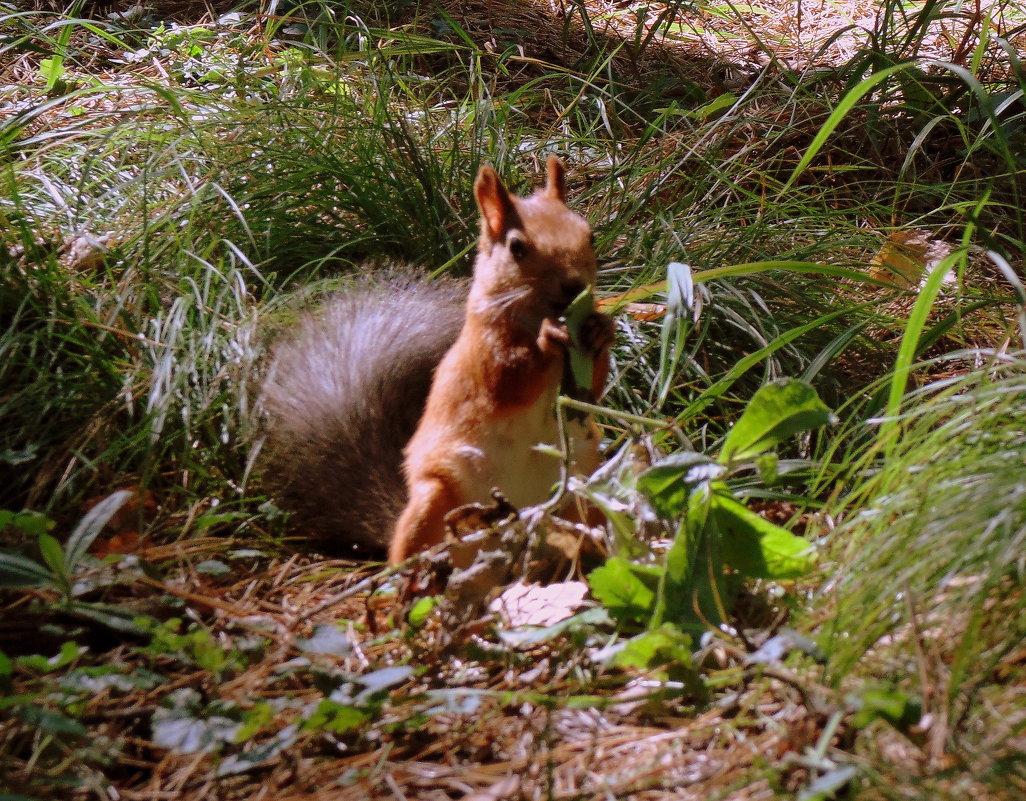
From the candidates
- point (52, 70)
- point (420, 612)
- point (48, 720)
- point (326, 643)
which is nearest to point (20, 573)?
point (48, 720)

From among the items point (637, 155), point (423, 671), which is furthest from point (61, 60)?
point (423, 671)

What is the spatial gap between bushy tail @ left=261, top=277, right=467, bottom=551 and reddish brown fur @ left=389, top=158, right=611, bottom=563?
6.3 inches

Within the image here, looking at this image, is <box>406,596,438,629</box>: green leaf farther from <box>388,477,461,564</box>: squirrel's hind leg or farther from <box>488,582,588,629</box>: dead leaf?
<box>388,477,461,564</box>: squirrel's hind leg

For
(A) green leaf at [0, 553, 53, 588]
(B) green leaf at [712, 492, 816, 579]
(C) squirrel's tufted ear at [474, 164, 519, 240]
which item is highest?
(C) squirrel's tufted ear at [474, 164, 519, 240]

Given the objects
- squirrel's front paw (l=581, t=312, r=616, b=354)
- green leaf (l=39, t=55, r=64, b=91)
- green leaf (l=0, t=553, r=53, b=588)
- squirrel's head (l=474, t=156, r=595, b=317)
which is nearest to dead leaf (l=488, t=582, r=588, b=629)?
squirrel's front paw (l=581, t=312, r=616, b=354)

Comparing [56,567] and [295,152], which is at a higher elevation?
[295,152]

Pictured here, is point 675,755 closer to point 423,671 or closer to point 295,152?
point 423,671

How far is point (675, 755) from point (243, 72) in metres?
2.70

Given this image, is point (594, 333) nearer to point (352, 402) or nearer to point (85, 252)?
point (352, 402)

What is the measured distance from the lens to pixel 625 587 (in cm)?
156

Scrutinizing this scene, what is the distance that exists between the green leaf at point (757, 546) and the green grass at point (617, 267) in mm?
57

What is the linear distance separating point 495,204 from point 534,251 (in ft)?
0.51

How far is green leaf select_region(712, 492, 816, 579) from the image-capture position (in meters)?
1.57

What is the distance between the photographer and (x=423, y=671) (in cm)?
154
